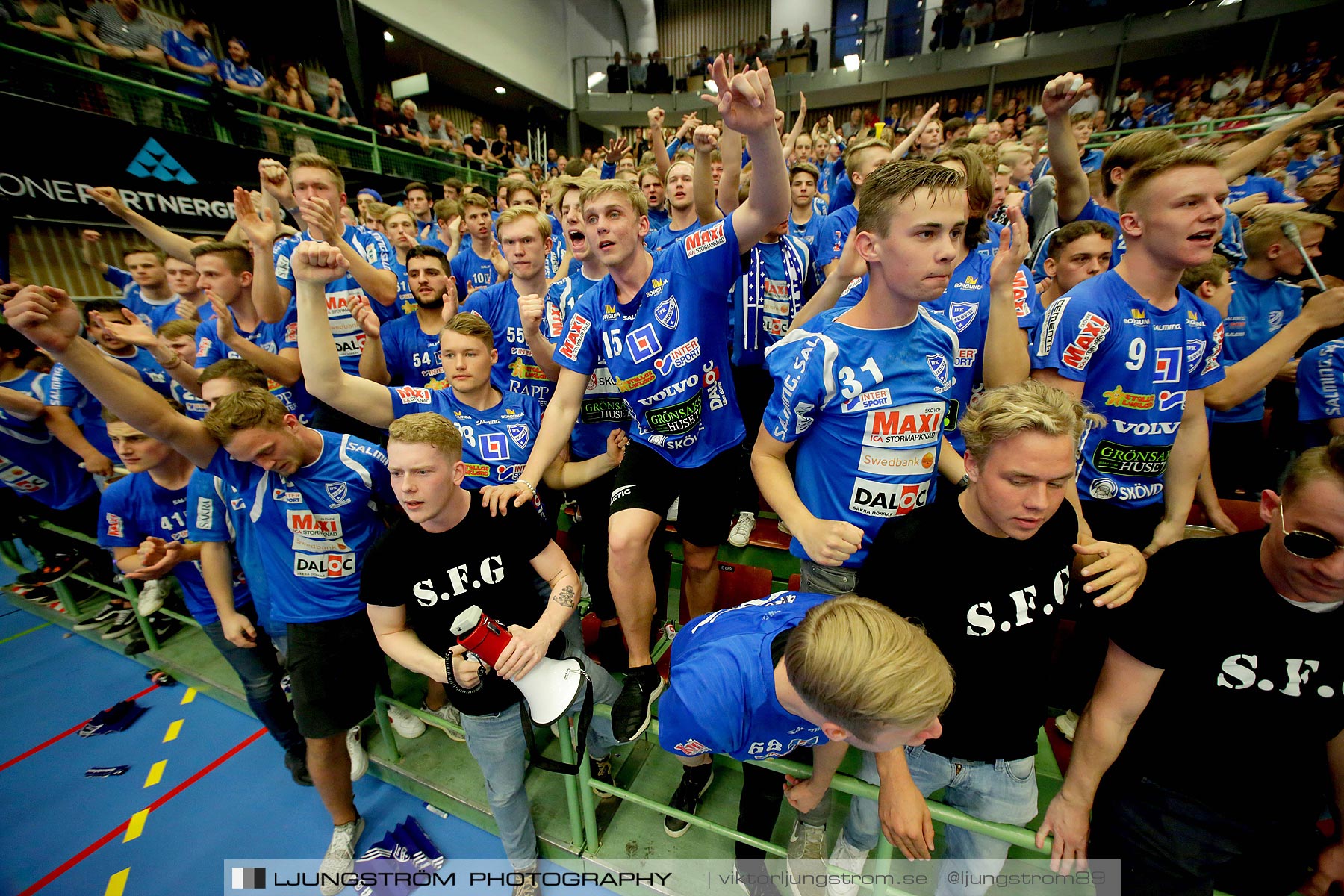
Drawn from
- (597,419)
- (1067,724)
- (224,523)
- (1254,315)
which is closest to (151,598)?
(224,523)

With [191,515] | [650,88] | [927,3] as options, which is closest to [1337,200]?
[191,515]

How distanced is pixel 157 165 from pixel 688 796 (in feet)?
31.0

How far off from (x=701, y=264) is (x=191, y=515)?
2776 mm

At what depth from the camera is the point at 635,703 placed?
212 centimetres

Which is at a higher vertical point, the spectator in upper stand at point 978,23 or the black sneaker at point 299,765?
the spectator in upper stand at point 978,23

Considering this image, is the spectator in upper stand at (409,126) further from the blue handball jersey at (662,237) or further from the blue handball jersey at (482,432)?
the blue handball jersey at (482,432)

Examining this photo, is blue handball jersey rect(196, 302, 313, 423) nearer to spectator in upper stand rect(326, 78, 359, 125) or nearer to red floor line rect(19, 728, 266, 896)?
red floor line rect(19, 728, 266, 896)

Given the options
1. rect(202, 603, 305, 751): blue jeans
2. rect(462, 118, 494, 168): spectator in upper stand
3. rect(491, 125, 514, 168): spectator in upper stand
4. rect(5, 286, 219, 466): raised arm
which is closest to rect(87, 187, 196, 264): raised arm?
rect(5, 286, 219, 466): raised arm

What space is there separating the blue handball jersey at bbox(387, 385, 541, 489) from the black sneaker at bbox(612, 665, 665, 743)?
1.17 meters

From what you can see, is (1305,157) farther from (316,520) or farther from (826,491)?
(316,520)

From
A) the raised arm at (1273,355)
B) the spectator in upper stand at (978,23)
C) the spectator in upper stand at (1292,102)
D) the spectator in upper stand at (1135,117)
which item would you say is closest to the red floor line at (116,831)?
the raised arm at (1273,355)

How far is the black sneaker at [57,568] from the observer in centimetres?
436

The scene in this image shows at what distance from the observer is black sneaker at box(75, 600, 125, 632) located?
4344 millimetres

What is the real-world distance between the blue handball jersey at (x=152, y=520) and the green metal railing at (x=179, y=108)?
6.15 meters
